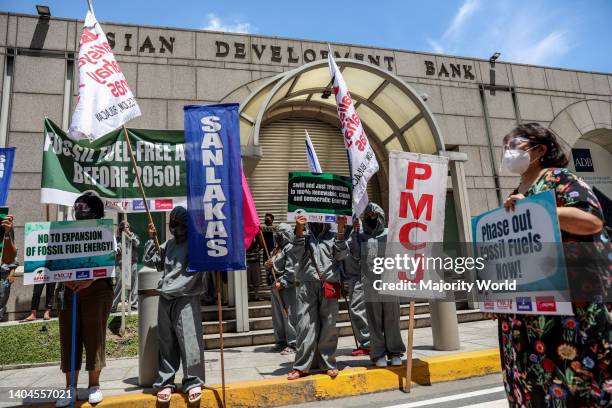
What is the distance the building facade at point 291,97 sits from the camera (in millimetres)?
8586

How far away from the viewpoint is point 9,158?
5855 millimetres

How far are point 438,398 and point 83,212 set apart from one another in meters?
4.01

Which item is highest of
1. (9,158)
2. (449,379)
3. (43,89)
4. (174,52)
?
(174,52)

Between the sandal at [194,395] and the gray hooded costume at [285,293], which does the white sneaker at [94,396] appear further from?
the gray hooded costume at [285,293]

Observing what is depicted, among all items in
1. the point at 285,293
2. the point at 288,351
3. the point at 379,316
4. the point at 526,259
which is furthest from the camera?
the point at 285,293

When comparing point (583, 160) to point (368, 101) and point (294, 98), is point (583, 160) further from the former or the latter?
point (294, 98)

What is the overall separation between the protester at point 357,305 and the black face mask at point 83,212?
302cm

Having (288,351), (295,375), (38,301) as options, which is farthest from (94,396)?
(38,301)

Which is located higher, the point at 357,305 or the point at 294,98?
the point at 294,98

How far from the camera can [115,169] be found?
528cm

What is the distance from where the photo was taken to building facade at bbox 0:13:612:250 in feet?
28.2

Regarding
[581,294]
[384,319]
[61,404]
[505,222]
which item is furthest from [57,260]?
[581,294]

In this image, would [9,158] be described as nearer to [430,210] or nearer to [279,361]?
[279,361]

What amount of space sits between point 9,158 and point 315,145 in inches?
284
